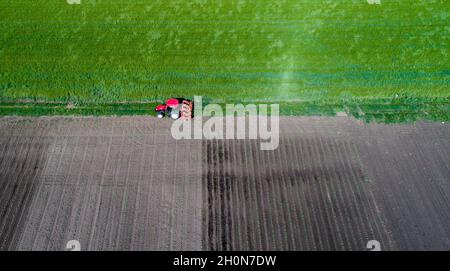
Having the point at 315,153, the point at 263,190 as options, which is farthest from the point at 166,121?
the point at 315,153

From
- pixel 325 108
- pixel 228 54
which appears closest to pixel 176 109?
pixel 228 54

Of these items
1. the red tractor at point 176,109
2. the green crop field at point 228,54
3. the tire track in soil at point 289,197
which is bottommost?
the tire track in soil at point 289,197

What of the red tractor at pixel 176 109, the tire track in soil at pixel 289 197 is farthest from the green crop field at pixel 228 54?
the tire track in soil at pixel 289 197

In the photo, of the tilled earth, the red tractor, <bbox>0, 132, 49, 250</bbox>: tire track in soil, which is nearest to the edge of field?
the tilled earth

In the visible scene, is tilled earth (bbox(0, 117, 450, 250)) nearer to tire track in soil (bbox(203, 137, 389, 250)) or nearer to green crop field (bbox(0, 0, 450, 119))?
tire track in soil (bbox(203, 137, 389, 250))

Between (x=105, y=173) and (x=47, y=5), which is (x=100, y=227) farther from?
(x=47, y=5)

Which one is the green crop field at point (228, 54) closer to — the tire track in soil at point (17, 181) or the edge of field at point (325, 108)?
the edge of field at point (325, 108)
